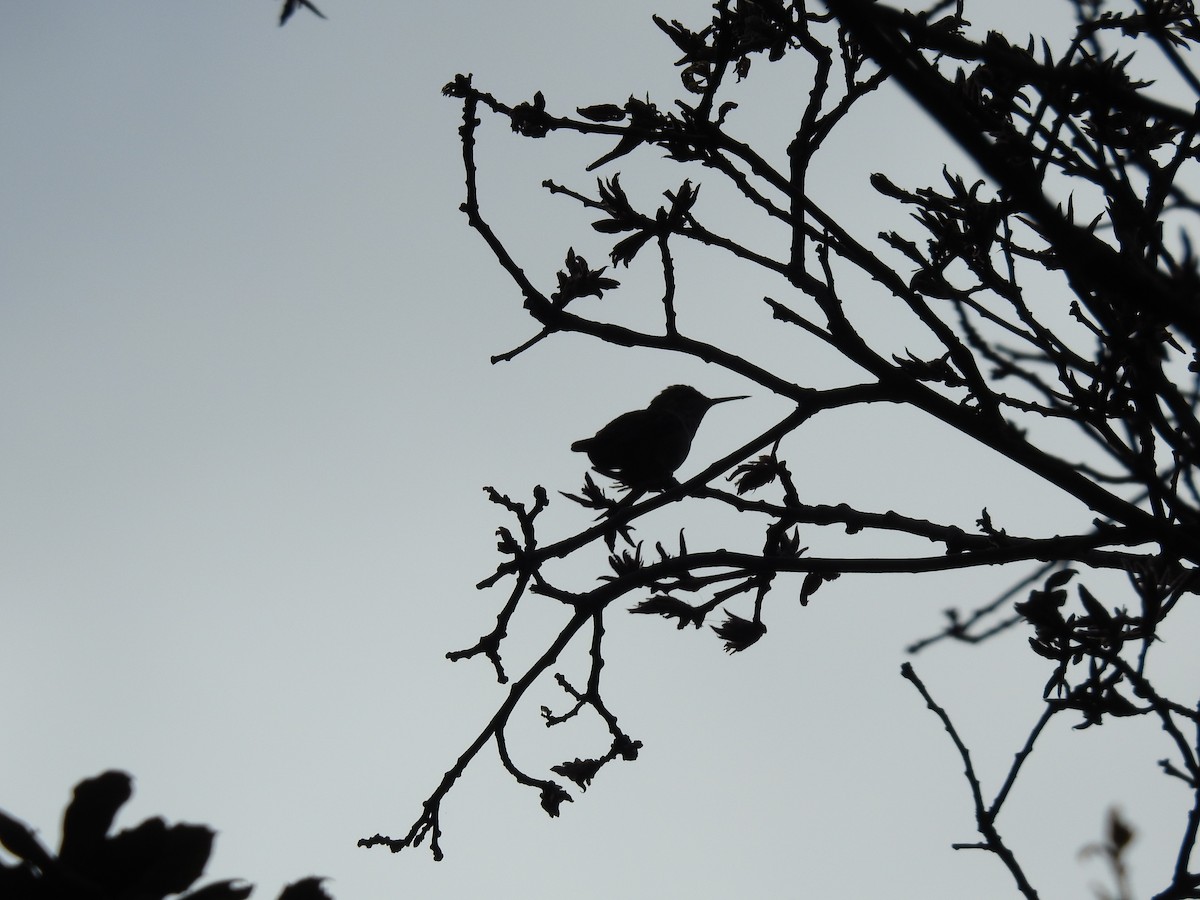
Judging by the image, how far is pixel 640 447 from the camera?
20.2 ft

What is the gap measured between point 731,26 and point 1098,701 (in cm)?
288

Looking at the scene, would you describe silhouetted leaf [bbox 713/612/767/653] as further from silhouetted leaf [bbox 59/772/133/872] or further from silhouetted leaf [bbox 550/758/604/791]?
silhouetted leaf [bbox 59/772/133/872]

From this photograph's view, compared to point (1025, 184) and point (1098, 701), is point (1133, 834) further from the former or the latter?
point (1098, 701)

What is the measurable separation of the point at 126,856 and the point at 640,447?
494 centimetres

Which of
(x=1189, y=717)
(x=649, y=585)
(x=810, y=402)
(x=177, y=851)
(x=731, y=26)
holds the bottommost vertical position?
(x=177, y=851)

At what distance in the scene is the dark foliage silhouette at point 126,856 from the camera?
1.32 m

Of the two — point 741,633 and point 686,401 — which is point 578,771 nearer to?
point 741,633

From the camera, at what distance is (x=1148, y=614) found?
309cm

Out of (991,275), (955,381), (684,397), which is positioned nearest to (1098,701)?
(955,381)

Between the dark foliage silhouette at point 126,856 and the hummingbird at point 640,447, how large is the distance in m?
4.73

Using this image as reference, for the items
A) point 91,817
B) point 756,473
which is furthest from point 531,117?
point 91,817

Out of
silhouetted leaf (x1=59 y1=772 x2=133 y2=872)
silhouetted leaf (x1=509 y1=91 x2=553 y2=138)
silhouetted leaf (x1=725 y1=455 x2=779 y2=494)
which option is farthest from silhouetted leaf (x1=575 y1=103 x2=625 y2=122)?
silhouetted leaf (x1=59 y1=772 x2=133 y2=872)

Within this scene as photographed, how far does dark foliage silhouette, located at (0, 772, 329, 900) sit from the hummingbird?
4727 mm

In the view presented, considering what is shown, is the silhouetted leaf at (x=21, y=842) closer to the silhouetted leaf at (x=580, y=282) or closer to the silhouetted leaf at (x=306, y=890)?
the silhouetted leaf at (x=306, y=890)
